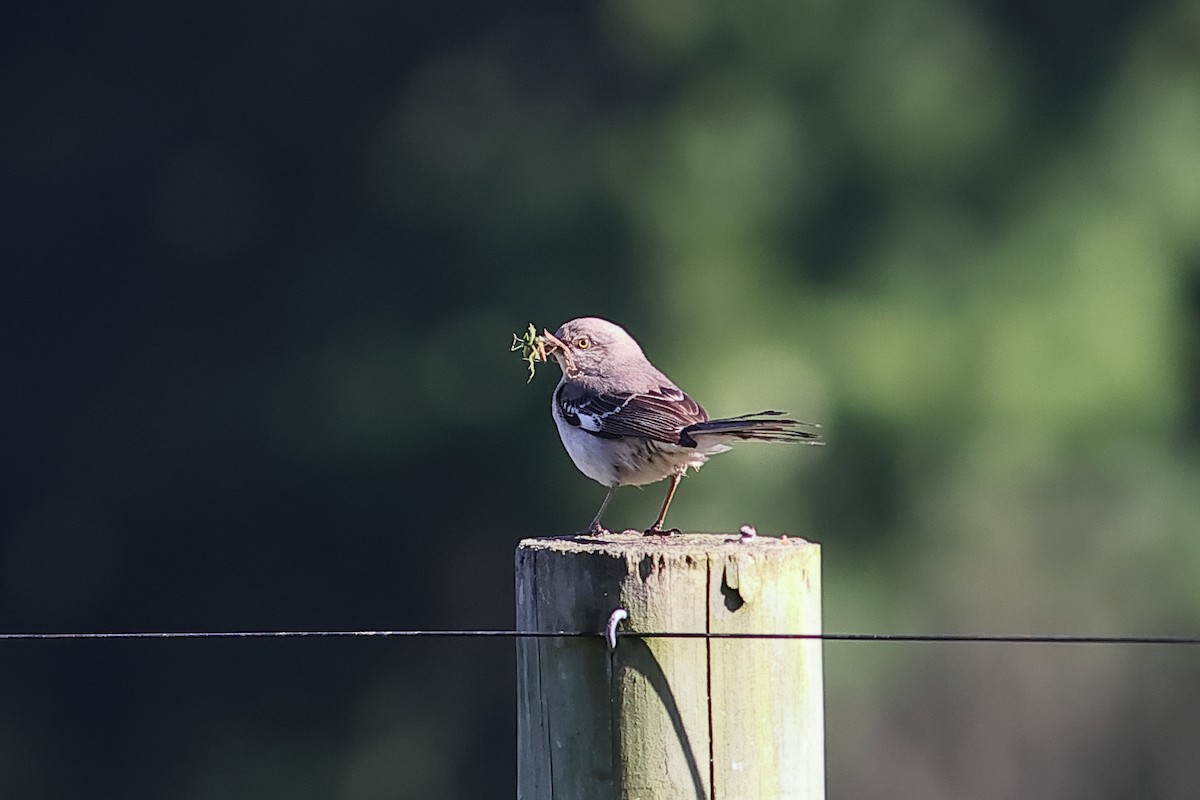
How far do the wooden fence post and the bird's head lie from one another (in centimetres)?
264

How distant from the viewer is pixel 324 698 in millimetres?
12117

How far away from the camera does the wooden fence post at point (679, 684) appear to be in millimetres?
2799

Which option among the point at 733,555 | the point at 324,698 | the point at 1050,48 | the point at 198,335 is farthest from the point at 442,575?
the point at 733,555

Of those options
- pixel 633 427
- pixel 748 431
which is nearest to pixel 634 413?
pixel 633 427

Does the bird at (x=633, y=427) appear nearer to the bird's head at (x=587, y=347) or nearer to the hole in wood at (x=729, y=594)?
the bird's head at (x=587, y=347)

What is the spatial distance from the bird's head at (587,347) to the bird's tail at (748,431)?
857mm

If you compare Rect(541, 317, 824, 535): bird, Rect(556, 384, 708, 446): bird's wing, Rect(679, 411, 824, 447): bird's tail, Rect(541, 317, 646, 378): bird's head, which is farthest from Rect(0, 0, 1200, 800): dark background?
Rect(679, 411, 824, 447): bird's tail

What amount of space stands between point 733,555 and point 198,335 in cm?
940


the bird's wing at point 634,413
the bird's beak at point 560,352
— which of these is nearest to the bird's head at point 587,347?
the bird's beak at point 560,352

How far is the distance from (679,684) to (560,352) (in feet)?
9.50

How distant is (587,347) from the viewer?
562 cm

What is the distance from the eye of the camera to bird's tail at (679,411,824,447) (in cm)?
419

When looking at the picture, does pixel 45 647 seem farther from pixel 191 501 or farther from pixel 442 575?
pixel 442 575

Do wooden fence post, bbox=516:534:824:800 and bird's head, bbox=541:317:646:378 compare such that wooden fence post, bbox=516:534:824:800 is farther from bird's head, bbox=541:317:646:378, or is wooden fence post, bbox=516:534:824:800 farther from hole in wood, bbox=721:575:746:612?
bird's head, bbox=541:317:646:378
